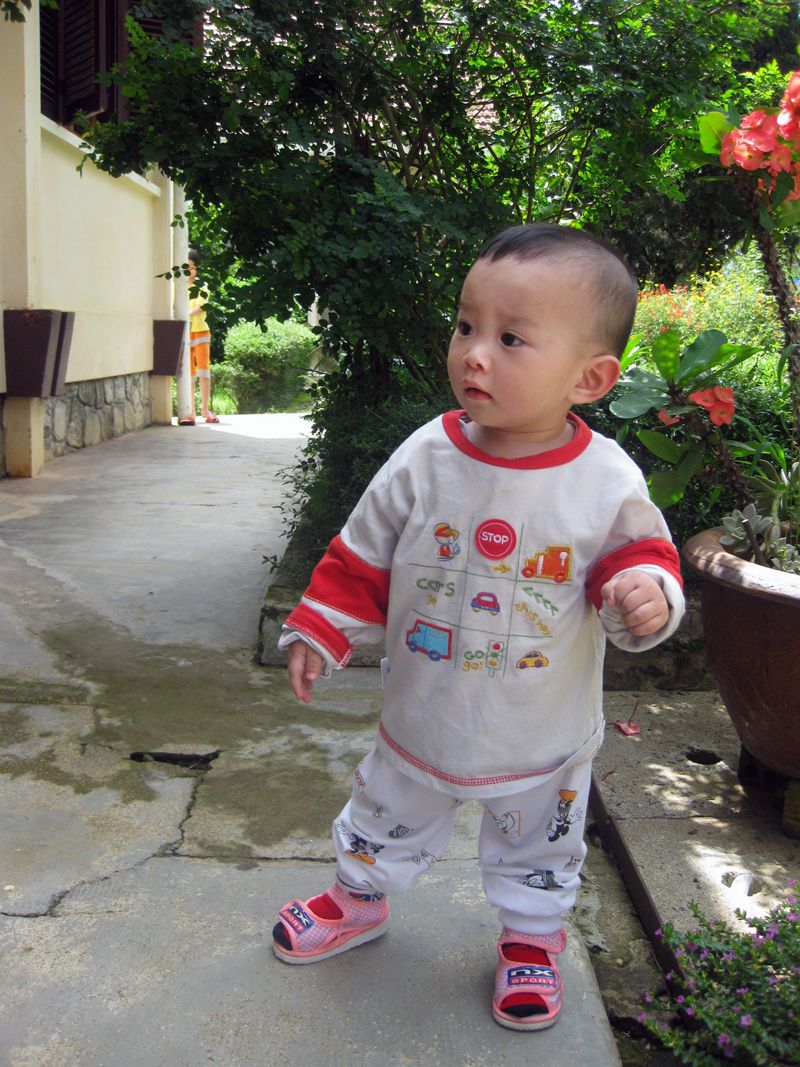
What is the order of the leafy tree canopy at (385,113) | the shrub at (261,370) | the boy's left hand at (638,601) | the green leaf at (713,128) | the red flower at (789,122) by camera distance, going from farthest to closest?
the shrub at (261,370)
the leafy tree canopy at (385,113)
the green leaf at (713,128)
the red flower at (789,122)
the boy's left hand at (638,601)

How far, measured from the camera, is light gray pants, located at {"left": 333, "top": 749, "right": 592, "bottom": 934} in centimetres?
189

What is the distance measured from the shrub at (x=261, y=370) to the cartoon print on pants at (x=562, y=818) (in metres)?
14.6

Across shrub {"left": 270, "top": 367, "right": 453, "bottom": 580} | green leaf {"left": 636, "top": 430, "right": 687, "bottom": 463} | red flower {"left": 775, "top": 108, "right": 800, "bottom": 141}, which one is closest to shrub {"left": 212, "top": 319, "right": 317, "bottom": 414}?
shrub {"left": 270, "top": 367, "right": 453, "bottom": 580}

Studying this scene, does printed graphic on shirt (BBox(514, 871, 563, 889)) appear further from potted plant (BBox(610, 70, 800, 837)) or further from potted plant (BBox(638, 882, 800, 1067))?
potted plant (BBox(610, 70, 800, 837))

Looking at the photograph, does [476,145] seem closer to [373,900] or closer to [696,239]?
[373,900]

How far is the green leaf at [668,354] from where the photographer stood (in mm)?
2771

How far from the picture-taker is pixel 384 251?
3.74 meters

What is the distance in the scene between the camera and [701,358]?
2775 mm

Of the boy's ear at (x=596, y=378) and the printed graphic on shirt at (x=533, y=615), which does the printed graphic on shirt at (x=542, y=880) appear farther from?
the boy's ear at (x=596, y=378)

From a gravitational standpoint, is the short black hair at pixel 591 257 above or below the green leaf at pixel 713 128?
below

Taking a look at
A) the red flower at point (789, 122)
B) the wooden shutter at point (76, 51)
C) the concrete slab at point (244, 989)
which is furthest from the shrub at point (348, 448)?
the wooden shutter at point (76, 51)

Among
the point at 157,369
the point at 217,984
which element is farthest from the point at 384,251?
the point at 157,369

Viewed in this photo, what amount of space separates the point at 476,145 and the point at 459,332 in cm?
299

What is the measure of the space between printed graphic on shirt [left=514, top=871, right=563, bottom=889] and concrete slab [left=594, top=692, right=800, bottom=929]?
37 centimetres
